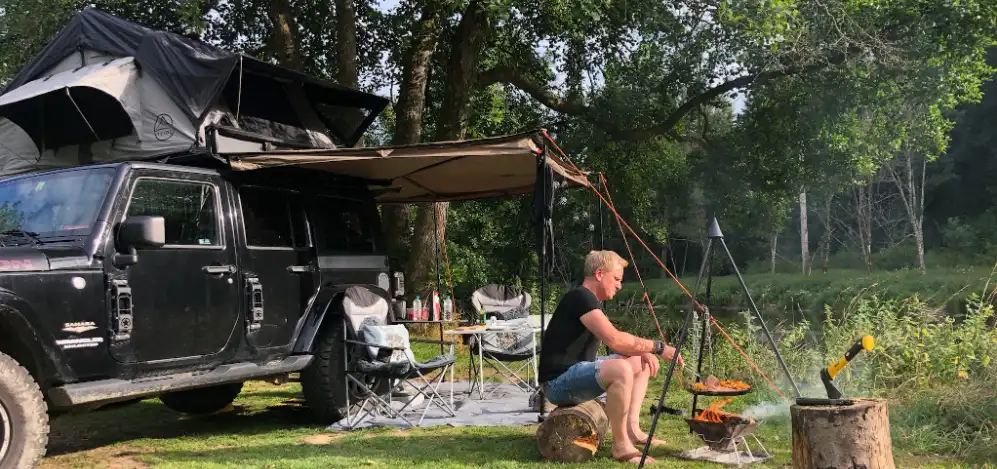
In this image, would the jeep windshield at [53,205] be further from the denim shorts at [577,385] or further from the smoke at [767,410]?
the smoke at [767,410]

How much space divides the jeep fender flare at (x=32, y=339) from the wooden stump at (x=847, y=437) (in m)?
3.70

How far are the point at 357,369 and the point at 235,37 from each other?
8956 mm

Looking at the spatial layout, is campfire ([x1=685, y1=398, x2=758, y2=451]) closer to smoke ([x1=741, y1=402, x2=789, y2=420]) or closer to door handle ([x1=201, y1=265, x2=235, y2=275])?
smoke ([x1=741, y1=402, x2=789, y2=420])

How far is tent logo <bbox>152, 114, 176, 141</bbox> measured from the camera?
18.0 feet

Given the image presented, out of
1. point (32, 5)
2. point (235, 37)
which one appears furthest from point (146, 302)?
point (235, 37)

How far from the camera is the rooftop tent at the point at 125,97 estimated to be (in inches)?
216

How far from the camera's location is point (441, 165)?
20.3 ft

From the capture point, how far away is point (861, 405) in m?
3.52

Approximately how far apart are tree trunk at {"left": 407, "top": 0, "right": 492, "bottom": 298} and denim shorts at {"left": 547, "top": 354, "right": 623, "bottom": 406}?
20.9 feet

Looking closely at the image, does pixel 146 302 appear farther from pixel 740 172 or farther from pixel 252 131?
pixel 740 172

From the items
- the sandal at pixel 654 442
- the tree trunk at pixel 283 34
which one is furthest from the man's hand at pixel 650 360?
the tree trunk at pixel 283 34

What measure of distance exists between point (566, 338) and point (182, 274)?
2.34 metres

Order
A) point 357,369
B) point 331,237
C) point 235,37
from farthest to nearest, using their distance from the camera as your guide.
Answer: point 235,37 → point 331,237 → point 357,369

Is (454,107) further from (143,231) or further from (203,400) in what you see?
(143,231)
